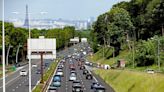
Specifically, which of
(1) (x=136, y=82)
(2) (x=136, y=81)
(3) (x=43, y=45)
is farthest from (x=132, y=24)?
(1) (x=136, y=82)

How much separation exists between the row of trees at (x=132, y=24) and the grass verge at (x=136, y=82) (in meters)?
41.0

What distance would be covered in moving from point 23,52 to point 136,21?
41.8m

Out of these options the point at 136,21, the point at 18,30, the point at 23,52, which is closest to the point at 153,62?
the point at 136,21

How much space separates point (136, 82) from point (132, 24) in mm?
84702

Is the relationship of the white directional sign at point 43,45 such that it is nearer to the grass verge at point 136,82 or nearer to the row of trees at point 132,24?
the grass verge at point 136,82

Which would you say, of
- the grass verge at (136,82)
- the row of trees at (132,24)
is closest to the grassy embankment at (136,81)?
the grass verge at (136,82)

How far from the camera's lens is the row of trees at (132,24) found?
136 m

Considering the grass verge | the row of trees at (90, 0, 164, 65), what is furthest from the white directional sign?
the row of trees at (90, 0, 164, 65)

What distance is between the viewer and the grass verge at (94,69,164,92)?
6462cm

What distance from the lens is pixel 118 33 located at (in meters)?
145

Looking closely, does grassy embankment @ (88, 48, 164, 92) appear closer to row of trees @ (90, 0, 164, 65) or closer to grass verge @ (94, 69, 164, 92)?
grass verge @ (94, 69, 164, 92)

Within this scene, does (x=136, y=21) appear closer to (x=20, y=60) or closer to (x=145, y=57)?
(x=20, y=60)

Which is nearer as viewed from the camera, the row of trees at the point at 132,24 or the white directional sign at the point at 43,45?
the white directional sign at the point at 43,45

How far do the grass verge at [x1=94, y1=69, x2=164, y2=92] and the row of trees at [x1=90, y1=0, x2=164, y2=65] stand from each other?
41.0m
